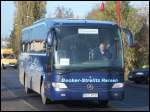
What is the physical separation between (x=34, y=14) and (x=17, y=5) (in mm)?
5976

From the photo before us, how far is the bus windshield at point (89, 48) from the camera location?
16.8 meters

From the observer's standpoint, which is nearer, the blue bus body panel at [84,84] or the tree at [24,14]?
the blue bus body panel at [84,84]

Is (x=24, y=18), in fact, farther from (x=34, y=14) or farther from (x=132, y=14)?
(x=132, y=14)

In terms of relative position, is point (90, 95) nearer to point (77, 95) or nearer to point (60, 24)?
point (77, 95)

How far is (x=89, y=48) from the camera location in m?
17.0

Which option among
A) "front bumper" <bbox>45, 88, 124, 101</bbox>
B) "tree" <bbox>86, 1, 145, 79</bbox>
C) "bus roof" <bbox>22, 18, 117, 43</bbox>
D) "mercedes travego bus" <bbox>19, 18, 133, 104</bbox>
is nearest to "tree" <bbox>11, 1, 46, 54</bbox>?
"tree" <bbox>86, 1, 145, 79</bbox>

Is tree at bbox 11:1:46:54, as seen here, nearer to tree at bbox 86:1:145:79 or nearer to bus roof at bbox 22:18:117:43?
tree at bbox 86:1:145:79

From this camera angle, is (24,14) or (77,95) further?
(24,14)

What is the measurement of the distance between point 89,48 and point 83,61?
483 millimetres

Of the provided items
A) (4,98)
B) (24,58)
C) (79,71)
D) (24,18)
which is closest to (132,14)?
(24,18)

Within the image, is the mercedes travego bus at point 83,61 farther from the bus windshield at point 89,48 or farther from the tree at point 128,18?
the tree at point 128,18

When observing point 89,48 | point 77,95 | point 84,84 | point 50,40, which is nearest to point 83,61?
point 89,48

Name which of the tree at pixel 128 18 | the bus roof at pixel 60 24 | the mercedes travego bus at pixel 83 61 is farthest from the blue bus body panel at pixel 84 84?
the tree at pixel 128 18

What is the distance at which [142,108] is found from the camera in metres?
17.3
